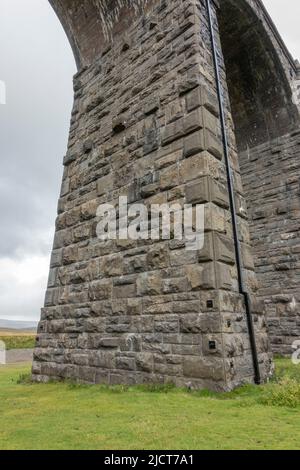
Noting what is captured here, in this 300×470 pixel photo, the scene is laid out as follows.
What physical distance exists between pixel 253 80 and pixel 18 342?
54.9 feet

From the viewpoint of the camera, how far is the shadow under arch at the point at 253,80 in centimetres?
920

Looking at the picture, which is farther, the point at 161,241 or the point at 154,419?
the point at 161,241

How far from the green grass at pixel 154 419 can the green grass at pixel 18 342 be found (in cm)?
1510

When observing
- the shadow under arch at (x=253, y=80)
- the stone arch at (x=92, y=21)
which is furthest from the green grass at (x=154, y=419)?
the shadow under arch at (x=253, y=80)

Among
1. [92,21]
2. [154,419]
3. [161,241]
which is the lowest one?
[154,419]

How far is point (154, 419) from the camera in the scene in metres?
2.71

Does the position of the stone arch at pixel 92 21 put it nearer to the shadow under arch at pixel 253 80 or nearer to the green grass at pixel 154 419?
the shadow under arch at pixel 253 80

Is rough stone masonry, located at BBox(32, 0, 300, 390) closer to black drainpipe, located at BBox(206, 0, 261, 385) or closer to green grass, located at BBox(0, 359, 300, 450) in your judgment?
black drainpipe, located at BBox(206, 0, 261, 385)

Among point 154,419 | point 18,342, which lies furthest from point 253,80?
point 18,342

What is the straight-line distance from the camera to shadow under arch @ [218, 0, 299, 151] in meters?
9.20

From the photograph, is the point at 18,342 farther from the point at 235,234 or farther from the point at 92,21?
the point at 235,234

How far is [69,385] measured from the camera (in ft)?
15.6
